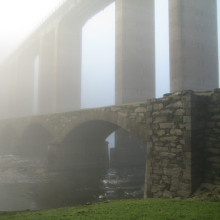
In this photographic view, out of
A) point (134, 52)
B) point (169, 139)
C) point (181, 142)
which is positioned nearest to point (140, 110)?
point (169, 139)

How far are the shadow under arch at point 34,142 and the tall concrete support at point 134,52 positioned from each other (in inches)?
411

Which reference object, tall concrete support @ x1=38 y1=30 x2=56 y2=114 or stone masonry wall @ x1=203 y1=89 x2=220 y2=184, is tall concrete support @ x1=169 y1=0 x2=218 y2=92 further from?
tall concrete support @ x1=38 y1=30 x2=56 y2=114

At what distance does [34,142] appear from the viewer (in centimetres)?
2931

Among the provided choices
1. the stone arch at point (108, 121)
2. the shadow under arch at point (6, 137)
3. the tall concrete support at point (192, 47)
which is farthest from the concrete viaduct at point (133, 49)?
the shadow under arch at point (6, 137)

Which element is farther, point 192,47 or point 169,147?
point 192,47

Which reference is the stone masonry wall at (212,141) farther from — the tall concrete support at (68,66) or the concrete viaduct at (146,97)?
the tall concrete support at (68,66)

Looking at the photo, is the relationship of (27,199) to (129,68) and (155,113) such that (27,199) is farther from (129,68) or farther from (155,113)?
(129,68)

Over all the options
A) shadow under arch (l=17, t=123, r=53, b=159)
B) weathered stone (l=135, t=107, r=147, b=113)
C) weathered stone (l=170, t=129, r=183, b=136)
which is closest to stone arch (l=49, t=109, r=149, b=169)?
weathered stone (l=135, t=107, r=147, b=113)

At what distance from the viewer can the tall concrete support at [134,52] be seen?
23.2 m

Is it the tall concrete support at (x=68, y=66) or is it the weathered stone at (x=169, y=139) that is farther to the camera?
the tall concrete support at (x=68, y=66)

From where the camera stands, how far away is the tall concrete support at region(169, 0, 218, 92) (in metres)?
16.3

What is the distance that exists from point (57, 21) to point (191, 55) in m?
27.5

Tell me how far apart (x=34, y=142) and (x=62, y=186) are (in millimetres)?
16392

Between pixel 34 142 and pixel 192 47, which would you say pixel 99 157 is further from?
pixel 34 142
